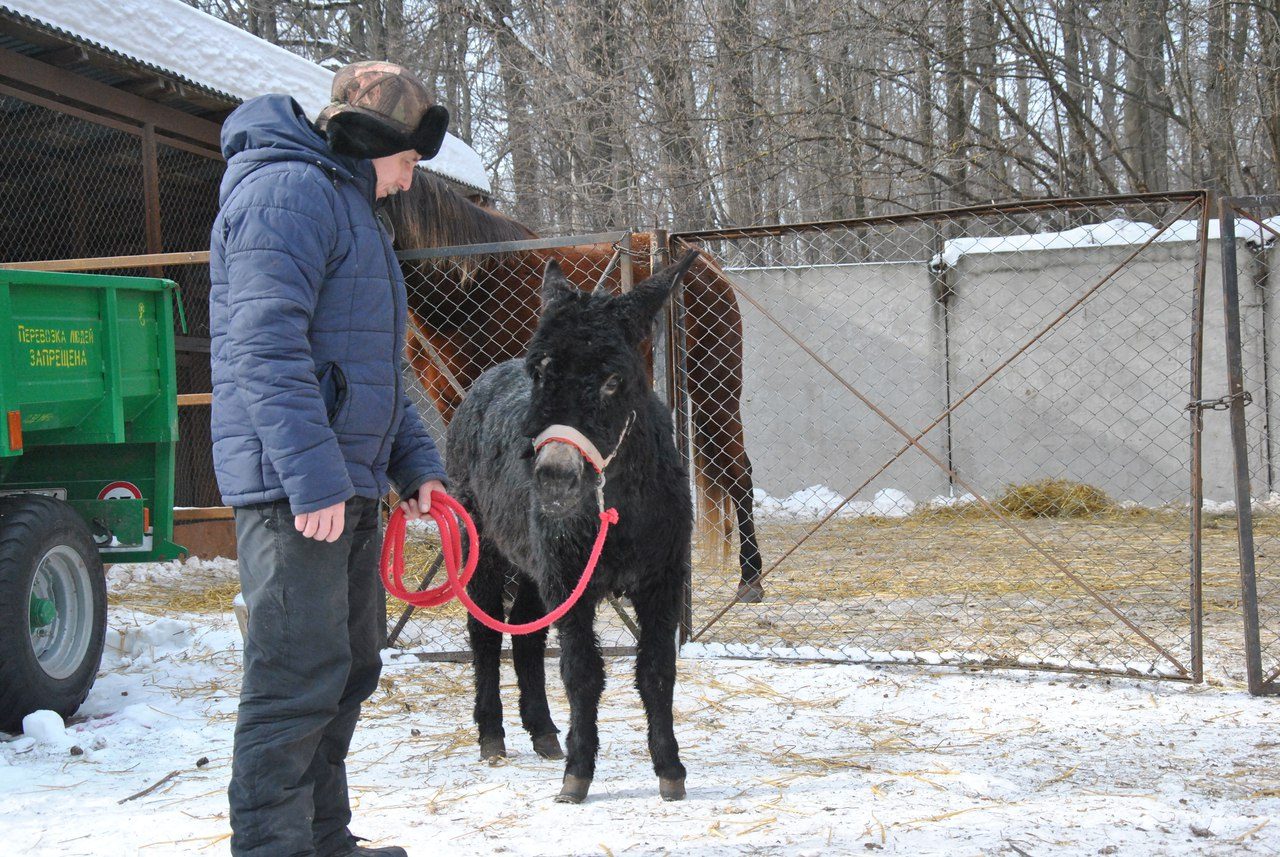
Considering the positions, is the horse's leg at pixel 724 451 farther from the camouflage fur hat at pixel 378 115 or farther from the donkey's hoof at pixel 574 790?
the camouflage fur hat at pixel 378 115

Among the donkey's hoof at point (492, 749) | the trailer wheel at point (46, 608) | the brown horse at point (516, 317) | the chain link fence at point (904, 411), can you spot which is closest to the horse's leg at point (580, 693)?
the donkey's hoof at point (492, 749)

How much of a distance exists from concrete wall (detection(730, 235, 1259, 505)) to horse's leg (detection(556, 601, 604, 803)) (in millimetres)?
6874

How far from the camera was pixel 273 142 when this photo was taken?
7.84 ft

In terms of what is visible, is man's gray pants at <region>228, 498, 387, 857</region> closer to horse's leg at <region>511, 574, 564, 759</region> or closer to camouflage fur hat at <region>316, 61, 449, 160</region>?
camouflage fur hat at <region>316, 61, 449, 160</region>

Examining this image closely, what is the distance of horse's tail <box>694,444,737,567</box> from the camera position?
638 cm

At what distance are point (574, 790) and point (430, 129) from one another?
203cm

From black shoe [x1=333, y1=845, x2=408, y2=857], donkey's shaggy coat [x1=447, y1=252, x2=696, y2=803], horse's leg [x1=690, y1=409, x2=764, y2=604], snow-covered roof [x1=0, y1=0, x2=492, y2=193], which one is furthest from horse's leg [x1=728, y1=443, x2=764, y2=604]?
snow-covered roof [x1=0, y1=0, x2=492, y2=193]

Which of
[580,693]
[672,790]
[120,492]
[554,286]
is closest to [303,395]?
[554,286]

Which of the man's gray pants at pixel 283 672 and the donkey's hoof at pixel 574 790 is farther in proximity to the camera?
the donkey's hoof at pixel 574 790

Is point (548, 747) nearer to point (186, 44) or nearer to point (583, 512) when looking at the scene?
point (583, 512)

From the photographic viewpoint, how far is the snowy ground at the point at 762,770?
→ 2.94 metres

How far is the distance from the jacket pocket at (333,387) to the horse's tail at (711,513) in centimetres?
414

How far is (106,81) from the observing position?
7621 mm

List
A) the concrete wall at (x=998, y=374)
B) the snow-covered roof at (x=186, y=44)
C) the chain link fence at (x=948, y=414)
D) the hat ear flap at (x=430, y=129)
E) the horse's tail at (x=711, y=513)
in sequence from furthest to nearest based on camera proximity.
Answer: the concrete wall at (x=998, y=374) < the snow-covered roof at (x=186, y=44) < the horse's tail at (x=711, y=513) < the chain link fence at (x=948, y=414) < the hat ear flap at (x=430, y=129)
